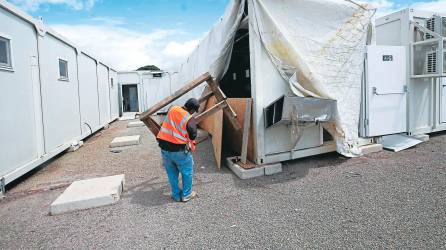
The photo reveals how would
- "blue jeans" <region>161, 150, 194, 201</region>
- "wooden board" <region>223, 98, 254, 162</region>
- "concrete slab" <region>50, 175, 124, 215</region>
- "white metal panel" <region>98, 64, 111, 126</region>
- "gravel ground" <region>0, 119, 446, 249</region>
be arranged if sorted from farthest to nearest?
1. "white metal panel" <region>98, 64, 111, 126</region>
2. "wooden board" <region>223, 98, 254, 162</region>
3. "blue jeans" <region>161, 150, 194, 201</region>
4. "concrete slab" <region>50, 175, 124, 215</region>
5. "gravel ground" <region>0, 119, 446, 249</region>

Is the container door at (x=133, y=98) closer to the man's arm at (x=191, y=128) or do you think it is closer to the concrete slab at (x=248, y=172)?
the concrete slab at (x=248, y=172)

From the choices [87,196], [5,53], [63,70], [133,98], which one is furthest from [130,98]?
[87,196]

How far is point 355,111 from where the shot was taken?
5129 mm

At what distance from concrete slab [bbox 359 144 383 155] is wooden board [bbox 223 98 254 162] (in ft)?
7.26

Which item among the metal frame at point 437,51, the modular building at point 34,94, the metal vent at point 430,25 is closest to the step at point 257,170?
the modular building at point 34,94

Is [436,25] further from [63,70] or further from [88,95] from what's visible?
[88,95]

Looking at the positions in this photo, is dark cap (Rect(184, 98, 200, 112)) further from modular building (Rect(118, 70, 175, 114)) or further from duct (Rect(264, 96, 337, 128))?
modular building (Rect(118, 70, 175, 114))

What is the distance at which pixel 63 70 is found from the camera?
23.9 ft

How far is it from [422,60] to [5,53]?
25.9ft

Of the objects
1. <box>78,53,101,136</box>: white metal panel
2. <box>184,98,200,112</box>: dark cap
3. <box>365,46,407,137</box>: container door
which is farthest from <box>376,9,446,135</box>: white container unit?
<box>78,53,101,136</box>: white metal panel

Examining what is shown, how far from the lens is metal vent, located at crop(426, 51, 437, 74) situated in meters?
5.92

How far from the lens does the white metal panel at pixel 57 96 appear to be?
5812 millimetres

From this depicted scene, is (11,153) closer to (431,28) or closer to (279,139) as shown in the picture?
(279,139)

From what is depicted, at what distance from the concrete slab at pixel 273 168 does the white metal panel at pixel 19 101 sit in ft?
13.0
